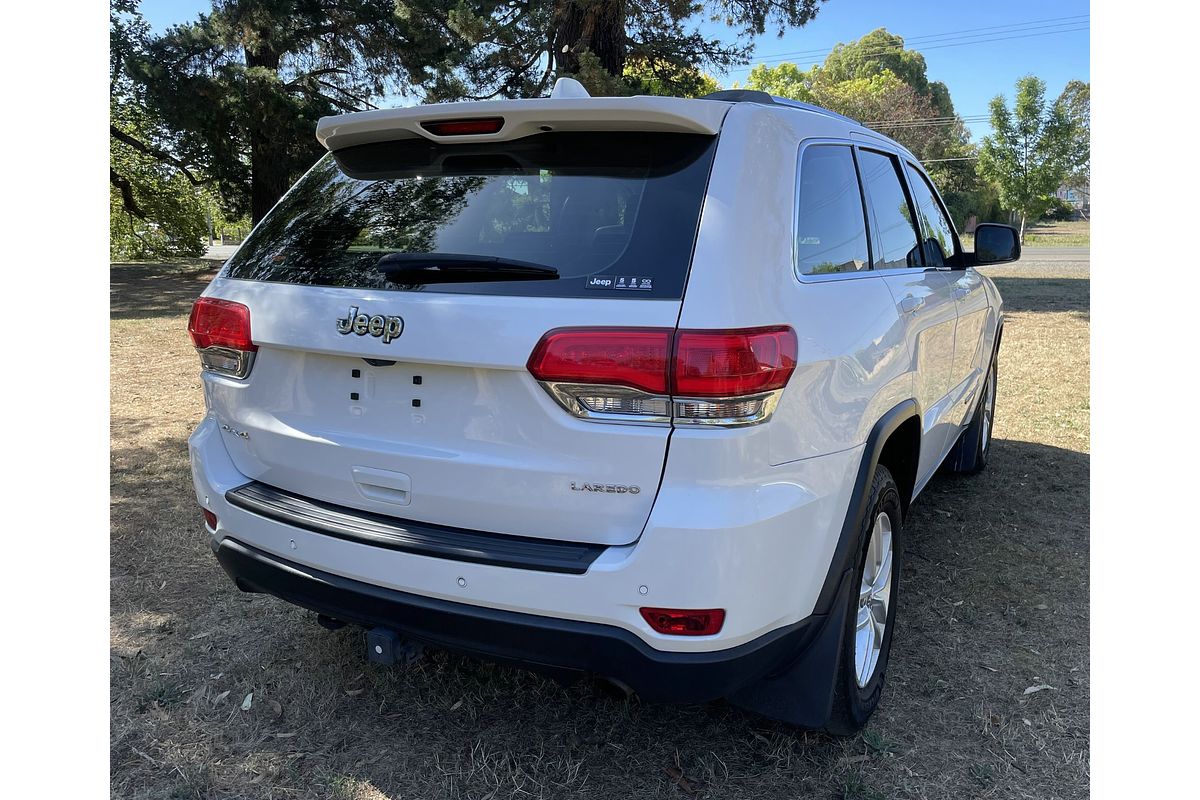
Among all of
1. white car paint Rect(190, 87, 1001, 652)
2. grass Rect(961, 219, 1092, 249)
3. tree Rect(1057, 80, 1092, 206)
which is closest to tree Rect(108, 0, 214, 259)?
white car paint Rect(190, 87, 1001, 652)

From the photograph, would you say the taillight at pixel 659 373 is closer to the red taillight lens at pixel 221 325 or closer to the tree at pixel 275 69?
the red taillight lens at pixel 221 325

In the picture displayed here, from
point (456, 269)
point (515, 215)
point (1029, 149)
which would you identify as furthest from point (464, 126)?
point (1029, 149)

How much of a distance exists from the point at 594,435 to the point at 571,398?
0.10m

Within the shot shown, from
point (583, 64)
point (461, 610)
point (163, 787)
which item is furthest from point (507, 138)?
point (583, 64)

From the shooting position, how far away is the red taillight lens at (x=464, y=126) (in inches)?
92.0

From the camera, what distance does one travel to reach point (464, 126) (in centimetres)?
239

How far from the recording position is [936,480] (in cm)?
554

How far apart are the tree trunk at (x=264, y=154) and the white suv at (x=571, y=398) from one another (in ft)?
52.3

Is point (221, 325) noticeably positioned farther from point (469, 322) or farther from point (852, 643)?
point (852, 643)

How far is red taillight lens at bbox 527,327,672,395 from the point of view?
198 centimetres

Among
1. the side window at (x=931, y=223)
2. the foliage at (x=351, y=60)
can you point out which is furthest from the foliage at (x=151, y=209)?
the side window at (x=931, y=223)

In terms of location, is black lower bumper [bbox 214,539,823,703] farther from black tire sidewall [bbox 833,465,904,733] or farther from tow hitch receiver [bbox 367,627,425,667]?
black tire sidewall [bbox 833,465,904,733]

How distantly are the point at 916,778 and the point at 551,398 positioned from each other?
5.46 feet

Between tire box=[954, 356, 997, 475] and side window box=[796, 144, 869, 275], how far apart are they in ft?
8.49
